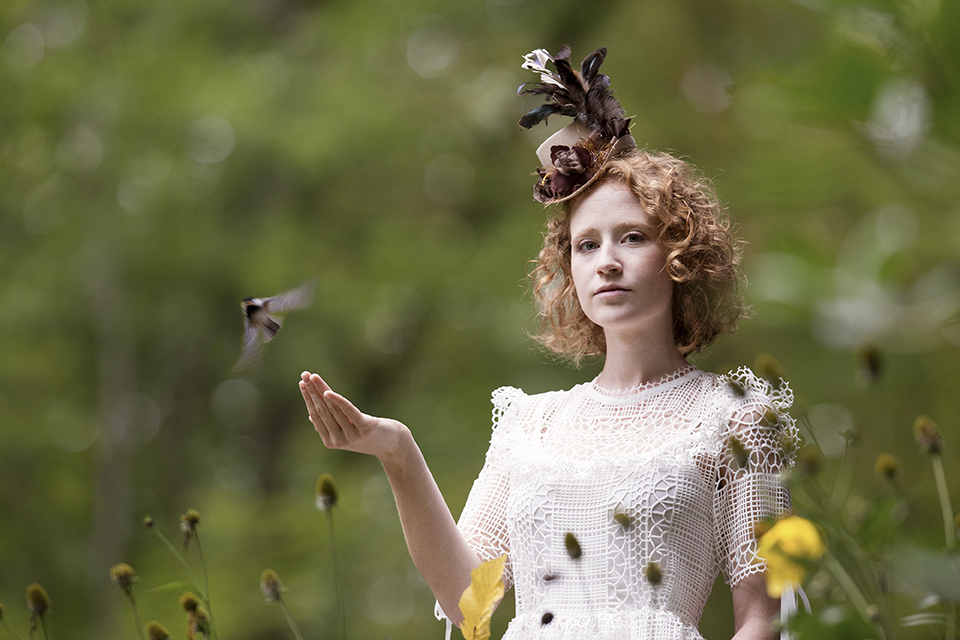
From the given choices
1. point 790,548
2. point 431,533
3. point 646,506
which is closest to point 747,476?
point 646,506

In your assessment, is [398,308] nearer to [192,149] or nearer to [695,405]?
[192,149]

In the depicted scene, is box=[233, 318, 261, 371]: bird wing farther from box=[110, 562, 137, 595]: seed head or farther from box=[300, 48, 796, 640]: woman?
box=[110, 562, 137, 595]: seed head

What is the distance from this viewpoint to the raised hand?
1387 millimetres

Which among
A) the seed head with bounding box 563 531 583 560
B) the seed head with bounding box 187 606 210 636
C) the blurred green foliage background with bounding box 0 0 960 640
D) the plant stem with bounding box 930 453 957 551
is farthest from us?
the blurred green foliage background with bounding box 0 0 960 640

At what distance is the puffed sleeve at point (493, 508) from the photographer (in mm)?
1749

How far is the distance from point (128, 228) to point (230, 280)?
77cm

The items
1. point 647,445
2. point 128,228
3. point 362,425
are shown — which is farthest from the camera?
point 128,228

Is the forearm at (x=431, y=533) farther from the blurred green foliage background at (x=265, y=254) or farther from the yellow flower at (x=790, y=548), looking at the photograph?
the blurred green foliage background at (x=265, y=254)

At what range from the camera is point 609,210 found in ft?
5.51

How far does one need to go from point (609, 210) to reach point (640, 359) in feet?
0.87

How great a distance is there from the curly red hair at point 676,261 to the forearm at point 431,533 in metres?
0.47

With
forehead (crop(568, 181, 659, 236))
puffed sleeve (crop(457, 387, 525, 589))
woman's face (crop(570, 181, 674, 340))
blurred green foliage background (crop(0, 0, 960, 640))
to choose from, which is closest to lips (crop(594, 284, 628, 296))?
woman's face (crop(570, 181, 674, 340))

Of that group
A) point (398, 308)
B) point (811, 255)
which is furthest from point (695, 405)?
point (398, 308)

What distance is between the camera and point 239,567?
621 cm
